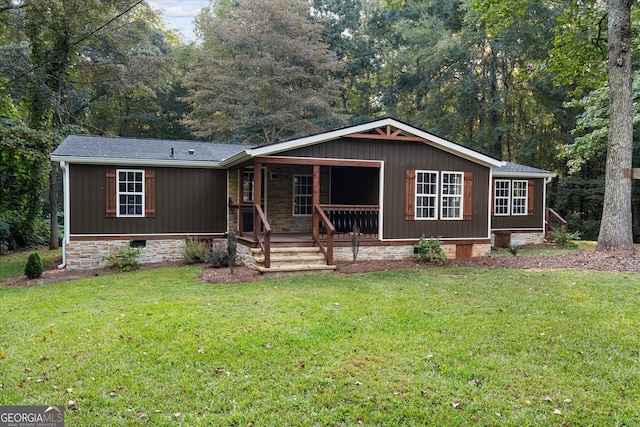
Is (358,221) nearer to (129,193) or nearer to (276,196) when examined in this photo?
(276,196)

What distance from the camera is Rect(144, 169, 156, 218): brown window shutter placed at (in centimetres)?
1129

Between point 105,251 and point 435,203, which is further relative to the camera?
point 435,203

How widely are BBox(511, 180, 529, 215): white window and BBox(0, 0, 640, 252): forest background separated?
193 centimetres

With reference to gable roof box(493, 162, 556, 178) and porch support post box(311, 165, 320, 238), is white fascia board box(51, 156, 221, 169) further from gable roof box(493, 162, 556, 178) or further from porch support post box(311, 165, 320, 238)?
gable roof box(493, 162, 556, 178)

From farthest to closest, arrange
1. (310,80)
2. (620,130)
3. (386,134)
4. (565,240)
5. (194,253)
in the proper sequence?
1. (310,80)
2. (565,240)
3. (194,253)
4. (386,134)
5. (620,130)

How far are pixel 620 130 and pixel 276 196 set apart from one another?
29.3 ft

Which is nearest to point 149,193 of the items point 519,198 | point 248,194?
point 248,194

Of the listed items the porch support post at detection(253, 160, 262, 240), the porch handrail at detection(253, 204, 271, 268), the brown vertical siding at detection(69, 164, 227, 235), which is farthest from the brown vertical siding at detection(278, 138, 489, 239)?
the brown vertical siding at detection(69, 164, 227, 235)

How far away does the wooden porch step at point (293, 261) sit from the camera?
891 centimetres

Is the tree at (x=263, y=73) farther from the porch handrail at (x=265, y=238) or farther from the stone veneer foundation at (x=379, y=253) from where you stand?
the porch handrail at (x=265, y=238)

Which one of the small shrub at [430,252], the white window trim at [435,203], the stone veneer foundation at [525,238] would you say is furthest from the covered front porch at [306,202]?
the stone veneer foundation at [525,238]

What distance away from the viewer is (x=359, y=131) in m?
10.4

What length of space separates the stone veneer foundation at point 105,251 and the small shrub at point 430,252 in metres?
6.38

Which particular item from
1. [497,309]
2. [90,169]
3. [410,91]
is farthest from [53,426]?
[410,91]
